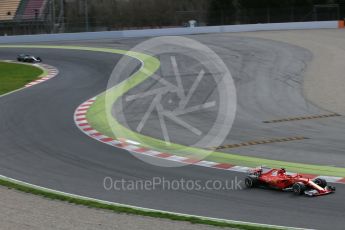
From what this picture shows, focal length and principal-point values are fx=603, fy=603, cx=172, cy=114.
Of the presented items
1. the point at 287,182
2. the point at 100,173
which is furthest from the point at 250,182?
the point at 100,173

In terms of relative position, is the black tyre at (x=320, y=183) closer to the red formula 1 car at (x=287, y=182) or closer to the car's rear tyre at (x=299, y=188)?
the red formula 1 car at (x=287, y=182)

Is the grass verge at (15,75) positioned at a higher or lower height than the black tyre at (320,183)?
higher

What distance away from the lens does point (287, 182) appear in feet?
35.8

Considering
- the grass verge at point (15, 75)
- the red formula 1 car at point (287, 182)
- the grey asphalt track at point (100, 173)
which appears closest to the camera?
the grey asphalt track at point (100, 173)

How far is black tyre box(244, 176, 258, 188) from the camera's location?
11.2 meters

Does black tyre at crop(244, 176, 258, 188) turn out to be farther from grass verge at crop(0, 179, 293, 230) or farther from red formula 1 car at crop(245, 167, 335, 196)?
grass verge at crop(0, 179, 293, 230)

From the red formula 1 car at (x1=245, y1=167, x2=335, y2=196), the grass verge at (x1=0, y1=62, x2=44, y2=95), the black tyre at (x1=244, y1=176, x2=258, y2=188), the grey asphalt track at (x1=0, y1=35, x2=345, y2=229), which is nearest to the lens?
the grey asphalt track at (x1=0, y1=35, x2=345, y2=229)

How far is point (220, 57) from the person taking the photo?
1323 inches

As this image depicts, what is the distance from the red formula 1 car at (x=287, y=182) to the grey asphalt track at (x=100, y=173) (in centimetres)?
16

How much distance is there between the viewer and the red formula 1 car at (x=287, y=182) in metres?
10.6

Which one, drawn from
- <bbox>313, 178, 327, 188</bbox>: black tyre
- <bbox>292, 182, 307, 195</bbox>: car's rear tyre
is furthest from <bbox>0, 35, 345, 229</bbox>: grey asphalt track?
<bbox>313, 178, 327, 188</bbox>: black tyre

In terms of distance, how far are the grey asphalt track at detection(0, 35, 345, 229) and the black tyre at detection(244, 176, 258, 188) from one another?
18 centimetres

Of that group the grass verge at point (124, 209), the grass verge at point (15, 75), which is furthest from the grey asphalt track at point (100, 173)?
the grass verge at point (15, 75)

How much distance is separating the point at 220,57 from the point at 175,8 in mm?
32625
